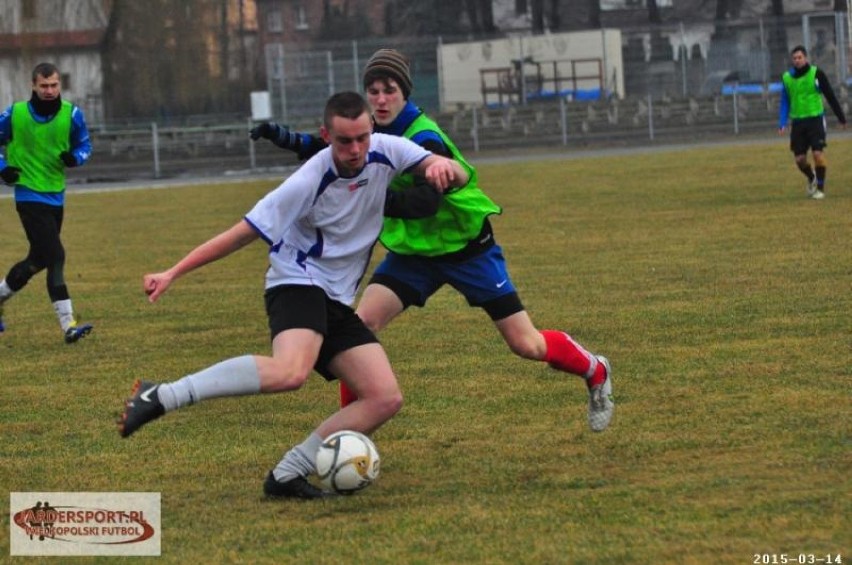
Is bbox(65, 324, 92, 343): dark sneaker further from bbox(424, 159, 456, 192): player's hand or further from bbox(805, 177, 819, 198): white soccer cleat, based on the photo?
bbox(805, 177, 819, 198): white soccer cleat

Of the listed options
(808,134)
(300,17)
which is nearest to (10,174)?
(808,134)

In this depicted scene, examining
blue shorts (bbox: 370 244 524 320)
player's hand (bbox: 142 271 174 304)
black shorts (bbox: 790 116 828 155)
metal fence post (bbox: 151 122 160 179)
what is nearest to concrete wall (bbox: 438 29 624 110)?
metal fence post (bbox: 151 122 160 179)

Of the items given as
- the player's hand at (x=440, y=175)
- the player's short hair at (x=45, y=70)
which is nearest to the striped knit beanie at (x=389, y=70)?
the player's hand at (x=440, y=175)

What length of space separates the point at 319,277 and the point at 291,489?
84 centimetres

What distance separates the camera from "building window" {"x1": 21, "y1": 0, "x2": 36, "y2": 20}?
178 feet

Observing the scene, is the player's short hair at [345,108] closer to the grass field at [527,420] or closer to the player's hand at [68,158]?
the grass field at [527,420]

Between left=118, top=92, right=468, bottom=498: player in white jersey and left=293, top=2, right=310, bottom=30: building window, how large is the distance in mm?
55671

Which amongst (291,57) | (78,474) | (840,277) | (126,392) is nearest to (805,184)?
(840,277)

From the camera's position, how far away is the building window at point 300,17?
60812mm

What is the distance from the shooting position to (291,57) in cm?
4562

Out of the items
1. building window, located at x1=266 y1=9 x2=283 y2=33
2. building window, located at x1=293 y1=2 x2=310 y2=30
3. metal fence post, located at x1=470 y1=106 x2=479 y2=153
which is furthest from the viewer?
building window, located at x1=293 y1=2 x2=310 y2=30

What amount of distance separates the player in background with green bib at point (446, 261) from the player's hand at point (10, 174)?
475cm

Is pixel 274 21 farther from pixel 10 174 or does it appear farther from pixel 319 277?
pixel 319 277

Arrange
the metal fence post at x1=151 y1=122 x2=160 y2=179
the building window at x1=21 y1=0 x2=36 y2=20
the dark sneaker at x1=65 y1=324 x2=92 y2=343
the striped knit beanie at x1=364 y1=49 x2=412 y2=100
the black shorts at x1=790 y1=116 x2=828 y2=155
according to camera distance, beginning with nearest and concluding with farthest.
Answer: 1. the striped knit beanie at x1=364 y1=49 x2=412 y2=100
2. the dark sneaker at x1=65 y1=324 x2=92 y2=343
3. the black shorts at x1=790 y1=116 x2=828 y2=155
4. the metal fence post at x1=151 y1=122 x2=160 y2=179
5. the building window at x1=21 y1=0 x2=36 y2=20
